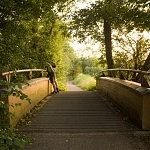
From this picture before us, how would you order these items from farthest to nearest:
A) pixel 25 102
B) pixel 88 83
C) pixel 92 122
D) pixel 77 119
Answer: pixel 88 83, pixel 25 102, pixel 77 119, pixel 92 122

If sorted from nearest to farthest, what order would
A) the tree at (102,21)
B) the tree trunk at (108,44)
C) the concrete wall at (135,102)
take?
the concrete wall at (135,102), the tree at (102,21), the tree trunk at (108,44)

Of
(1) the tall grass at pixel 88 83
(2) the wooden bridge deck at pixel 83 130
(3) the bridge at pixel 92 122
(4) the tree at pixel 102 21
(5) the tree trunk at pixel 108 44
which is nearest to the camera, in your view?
(2) the wooden bridge deck at pixel 83 130

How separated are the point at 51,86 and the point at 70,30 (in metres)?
5.98

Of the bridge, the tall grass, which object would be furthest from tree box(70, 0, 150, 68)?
the bridge

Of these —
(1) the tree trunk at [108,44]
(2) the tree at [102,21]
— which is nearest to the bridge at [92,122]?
(2) the tree at [102,21]

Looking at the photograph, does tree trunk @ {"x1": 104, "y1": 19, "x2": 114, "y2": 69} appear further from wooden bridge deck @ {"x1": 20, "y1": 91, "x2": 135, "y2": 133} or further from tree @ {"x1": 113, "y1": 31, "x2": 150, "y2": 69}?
wooden bridge deck @ {"x1": 20, "y1": 91, "x2": 135, "y2": 133}

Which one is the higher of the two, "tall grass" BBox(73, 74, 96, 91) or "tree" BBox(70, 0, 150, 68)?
"tree" BBox(70, 0, 150, 68)

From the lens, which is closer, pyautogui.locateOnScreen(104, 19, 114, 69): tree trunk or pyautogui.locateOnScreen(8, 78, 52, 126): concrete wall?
pyautogui.locateOnScreen(8, 78, 52, 126): concrete wall

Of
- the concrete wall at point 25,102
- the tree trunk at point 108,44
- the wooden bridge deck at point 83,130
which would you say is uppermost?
the tree trunk at point 108,44

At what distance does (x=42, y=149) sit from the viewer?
7.84 m

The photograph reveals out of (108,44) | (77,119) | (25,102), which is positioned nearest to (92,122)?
(77,119)

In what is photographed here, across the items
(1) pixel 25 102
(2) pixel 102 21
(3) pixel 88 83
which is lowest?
(3) pixel 88 83

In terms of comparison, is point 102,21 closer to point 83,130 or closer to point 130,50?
point 130,50

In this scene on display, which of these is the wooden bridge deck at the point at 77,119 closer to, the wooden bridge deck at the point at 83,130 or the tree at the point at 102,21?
the wooden bridge deck at the point at 83,130
